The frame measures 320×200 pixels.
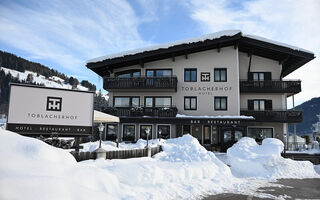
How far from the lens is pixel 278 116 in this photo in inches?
896

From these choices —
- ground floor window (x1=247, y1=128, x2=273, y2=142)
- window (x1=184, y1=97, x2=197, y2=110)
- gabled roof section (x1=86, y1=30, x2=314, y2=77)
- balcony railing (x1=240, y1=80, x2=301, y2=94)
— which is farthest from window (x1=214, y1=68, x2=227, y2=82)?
ground floor window (x1=247, y1=128, x2=273, y2=142)

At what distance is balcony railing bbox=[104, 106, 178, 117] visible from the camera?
2267cm

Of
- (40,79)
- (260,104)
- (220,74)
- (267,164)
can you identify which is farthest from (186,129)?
(40,79)

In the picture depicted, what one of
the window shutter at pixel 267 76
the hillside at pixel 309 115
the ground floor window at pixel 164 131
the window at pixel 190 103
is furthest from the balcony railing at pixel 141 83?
the hillside at pixel 309 115

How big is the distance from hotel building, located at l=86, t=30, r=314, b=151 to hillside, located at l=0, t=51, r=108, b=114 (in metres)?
101

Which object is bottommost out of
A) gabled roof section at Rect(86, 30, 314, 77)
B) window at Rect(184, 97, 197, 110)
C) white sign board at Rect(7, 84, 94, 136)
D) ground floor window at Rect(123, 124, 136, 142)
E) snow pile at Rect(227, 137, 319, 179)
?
snow pile at Rect(227, 137, 319, 179)

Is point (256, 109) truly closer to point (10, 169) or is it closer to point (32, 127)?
point (32, 127)

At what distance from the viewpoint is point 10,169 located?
4.84m

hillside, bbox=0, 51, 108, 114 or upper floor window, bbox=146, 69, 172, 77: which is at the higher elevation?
hillside, bbox=0, 51, 108, 114

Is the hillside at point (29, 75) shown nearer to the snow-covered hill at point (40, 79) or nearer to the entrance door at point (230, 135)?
the snow-covered hill at point (40, 79)

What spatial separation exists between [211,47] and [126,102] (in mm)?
10909

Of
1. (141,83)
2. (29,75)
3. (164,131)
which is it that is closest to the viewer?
(141,83)

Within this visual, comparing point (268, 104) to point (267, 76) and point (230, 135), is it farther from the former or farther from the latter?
point (230, 135)

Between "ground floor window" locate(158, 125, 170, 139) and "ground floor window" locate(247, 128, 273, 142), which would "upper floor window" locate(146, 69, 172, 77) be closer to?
"ground floor window" locate(158, 125, 170, 139)
